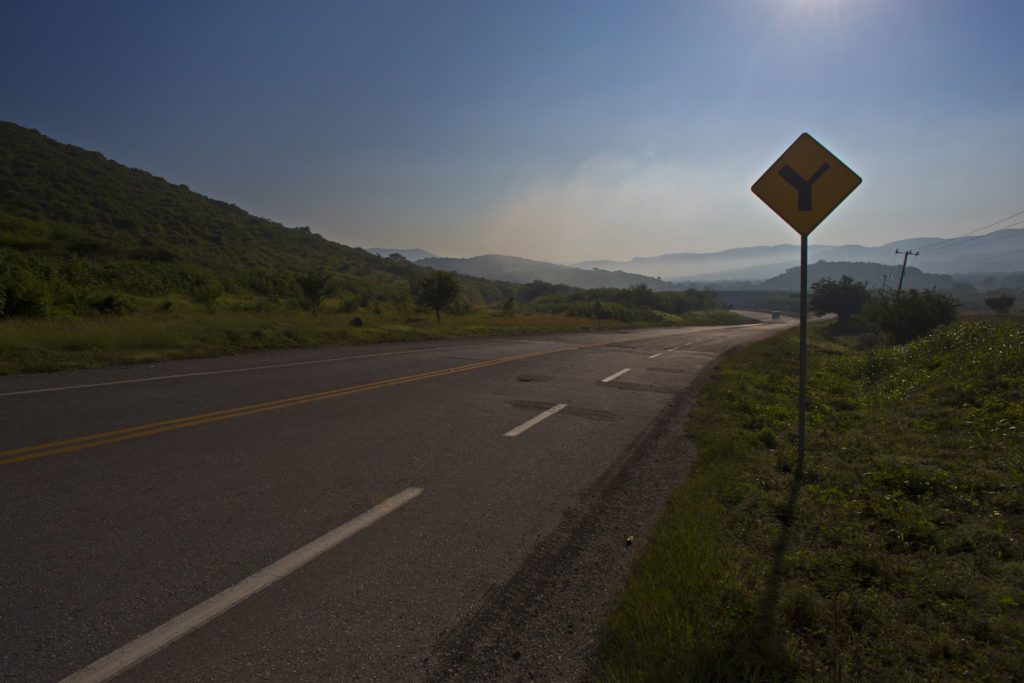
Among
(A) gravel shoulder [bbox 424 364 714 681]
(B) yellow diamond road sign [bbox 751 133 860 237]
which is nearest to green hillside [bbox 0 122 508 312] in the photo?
(A) gravel shoulder [bbox 424 364 714 681]

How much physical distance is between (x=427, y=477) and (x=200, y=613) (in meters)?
2.41

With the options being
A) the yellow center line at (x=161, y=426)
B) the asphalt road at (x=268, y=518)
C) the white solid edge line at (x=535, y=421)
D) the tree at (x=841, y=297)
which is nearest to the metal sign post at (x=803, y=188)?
the asphalt road at (x=268, y=518)

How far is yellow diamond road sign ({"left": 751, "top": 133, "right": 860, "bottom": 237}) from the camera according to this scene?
5492 millimetres

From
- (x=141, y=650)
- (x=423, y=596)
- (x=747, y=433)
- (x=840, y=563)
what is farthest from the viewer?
(x=747, y=433)

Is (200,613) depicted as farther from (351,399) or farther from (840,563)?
(351,399)

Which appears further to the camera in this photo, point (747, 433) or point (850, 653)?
point (747, 433)

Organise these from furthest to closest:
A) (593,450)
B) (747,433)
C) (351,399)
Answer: (351,399) < (747,433) < (593,450)

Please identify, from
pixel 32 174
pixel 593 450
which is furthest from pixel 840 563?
pixel 32 174

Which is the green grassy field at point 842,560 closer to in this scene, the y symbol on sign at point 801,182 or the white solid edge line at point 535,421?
the white solid edge line at point 535,421

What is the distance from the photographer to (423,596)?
3.07 m

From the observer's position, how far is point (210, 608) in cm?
282

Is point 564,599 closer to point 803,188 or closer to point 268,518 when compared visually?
point 268,518

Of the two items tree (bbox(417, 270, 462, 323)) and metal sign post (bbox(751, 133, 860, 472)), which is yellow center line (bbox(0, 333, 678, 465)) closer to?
metal sign post (bbox(751, 133, 860, 472))

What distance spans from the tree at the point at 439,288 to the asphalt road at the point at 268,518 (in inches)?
1271
